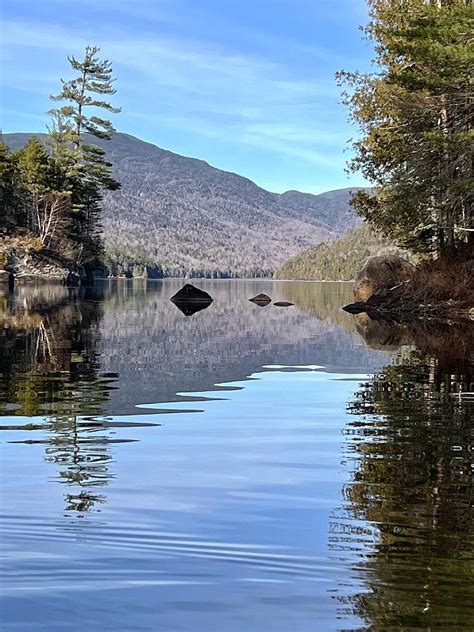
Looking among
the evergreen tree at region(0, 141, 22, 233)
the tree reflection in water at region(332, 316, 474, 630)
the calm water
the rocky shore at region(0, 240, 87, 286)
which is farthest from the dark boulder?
the tree reflection in water at region(332, 316, 474, 630)

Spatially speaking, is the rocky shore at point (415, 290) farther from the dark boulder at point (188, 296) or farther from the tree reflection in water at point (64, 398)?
the tree reflection in water at point (64, 398)

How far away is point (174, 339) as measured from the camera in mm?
18938

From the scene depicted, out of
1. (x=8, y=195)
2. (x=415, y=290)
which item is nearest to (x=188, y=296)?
(x=415, y=290)

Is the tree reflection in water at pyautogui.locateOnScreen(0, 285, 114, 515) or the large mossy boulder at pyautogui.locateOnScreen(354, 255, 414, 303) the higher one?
Result: the large mossy boulder at pyautogui.locateOnScreen(354, 255, 414, 303)

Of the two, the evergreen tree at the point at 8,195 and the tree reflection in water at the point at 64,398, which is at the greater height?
the evergreen tree at the point at 8,195

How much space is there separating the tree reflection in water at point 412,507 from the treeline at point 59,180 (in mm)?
59076

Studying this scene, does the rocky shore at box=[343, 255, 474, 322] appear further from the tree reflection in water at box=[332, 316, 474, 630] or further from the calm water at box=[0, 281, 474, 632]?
the tree reflection in water at box=[332, 316, 474, 630]

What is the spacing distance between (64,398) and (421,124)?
70.6ft

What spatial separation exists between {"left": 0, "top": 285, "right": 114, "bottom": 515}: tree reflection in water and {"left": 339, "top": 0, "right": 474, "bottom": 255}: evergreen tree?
1223 cm

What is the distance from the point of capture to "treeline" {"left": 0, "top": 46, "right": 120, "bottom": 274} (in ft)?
220

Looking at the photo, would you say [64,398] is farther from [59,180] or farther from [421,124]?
[59,180]

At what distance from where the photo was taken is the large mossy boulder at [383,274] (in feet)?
105

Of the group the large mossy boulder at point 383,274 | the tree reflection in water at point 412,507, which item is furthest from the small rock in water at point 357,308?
the tree reflection in water at point 412,507

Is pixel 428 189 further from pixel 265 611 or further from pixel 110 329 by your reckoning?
pixel 265 611
